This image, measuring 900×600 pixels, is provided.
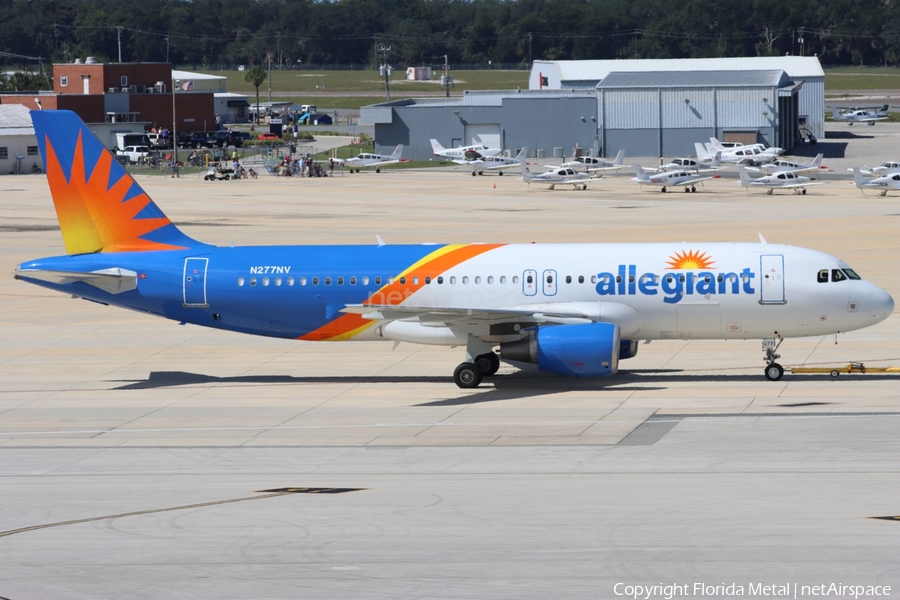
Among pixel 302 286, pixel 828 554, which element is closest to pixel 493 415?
pixel 302 286

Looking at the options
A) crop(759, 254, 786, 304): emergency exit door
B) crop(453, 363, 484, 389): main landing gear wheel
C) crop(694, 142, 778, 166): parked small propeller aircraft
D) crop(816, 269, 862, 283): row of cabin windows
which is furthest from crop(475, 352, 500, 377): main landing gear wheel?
crop(694, 142, 778, 166): parked small propeller aircraft

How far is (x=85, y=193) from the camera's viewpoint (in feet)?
136

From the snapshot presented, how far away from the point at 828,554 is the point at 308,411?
19.0 meters

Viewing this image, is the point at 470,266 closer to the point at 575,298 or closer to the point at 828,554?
the point at 575,298

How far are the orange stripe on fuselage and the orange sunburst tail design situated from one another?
657 centimetres

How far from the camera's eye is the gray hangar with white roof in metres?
142

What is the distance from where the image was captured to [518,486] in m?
27.9

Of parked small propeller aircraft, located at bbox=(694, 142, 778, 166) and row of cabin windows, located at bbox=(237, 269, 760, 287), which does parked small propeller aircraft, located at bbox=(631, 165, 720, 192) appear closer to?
parked small propeller aircraft, located at bbox=(694, 142, 778, 166)

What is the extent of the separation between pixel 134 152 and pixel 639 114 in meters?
59.5

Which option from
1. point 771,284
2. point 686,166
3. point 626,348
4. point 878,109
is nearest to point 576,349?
point 626,348

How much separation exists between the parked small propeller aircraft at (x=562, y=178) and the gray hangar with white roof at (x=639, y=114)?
2841 cm

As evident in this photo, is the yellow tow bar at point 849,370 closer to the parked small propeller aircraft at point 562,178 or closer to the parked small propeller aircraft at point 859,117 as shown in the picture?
the parked small propeller aircraft at point 562,178

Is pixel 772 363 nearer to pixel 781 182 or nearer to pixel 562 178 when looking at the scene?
pixel 781 182

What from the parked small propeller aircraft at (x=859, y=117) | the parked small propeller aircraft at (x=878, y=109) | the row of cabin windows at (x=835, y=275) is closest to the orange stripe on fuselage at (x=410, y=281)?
the row of cabin windows at (x=835, y=275)
